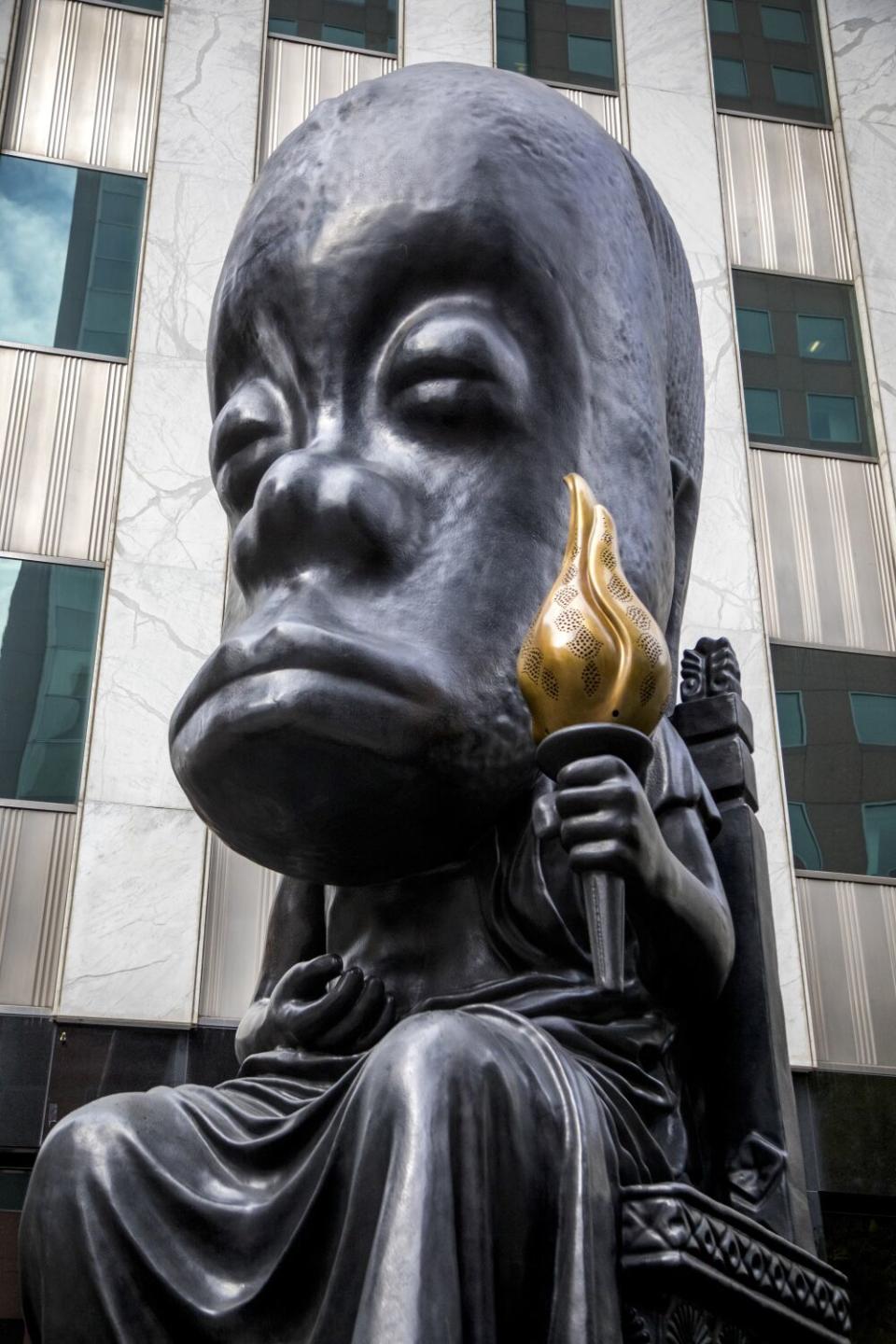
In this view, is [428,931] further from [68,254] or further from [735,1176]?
[68,254]

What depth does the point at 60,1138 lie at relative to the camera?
105 inches

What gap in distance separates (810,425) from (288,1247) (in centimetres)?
1067

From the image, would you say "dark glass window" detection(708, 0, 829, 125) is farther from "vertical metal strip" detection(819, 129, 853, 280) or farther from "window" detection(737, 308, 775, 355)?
"window" detection(737, 308, 775, 355)

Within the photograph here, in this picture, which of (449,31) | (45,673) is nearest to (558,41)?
(449,31)

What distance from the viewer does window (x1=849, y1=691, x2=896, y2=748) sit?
37.1 ft

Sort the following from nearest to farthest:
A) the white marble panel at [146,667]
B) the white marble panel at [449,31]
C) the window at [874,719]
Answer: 1. the white marble panel at [146,667]
2. the window at [874,719]
3. the white marble panel at [449,31]

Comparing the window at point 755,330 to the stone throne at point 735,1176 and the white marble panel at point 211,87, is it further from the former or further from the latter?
the stone throne at point 735,1176

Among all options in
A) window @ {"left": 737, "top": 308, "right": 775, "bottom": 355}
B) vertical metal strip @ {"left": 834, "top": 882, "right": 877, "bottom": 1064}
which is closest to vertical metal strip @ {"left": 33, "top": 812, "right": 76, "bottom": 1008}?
vertical metal strip @ {"left": 834, "top": 882, "right": 877, "bottom": 1064}

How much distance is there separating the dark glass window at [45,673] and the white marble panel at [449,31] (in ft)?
17.3

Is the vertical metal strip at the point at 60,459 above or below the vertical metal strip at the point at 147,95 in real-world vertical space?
below

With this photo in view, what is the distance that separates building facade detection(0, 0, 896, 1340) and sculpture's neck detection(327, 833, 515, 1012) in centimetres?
650

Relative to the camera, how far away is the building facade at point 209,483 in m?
9.66

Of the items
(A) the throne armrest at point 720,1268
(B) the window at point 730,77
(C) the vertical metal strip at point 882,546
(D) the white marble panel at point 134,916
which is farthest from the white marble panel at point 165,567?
(A) the throne armrest at point 720,1268

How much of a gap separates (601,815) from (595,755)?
0.32 ft
